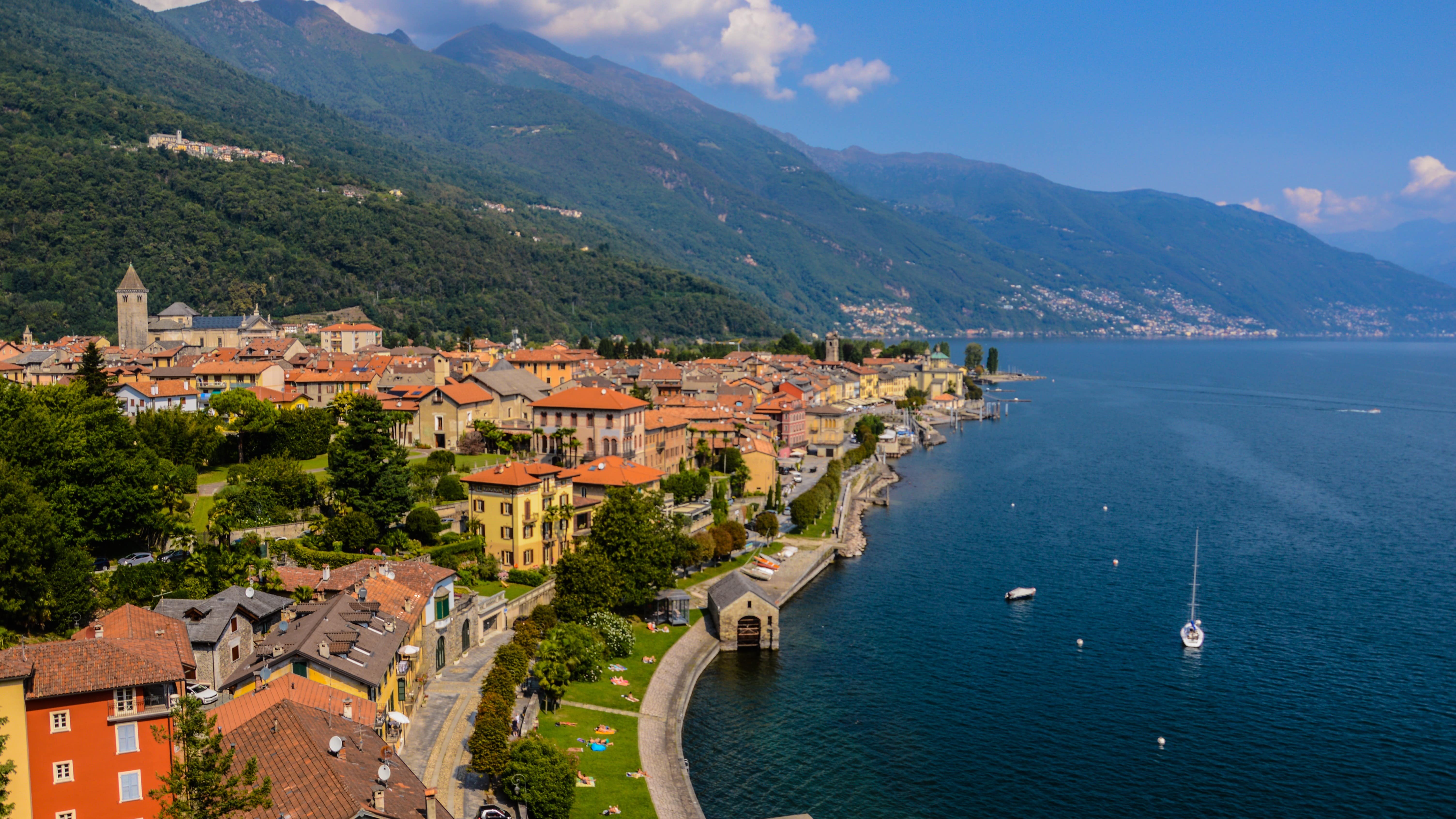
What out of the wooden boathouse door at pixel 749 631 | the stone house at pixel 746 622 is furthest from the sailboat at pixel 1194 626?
the wooden boathouse door at pixel 749 631

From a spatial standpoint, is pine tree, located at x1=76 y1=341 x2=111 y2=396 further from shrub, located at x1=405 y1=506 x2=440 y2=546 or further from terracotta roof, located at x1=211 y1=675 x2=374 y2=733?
terracotta roof, located at x1=211 y1=675 x2=374 y2=733

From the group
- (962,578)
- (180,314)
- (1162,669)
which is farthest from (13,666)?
(180,314)

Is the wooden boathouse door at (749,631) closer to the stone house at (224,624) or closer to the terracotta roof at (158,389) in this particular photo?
the stone house at (224,624)

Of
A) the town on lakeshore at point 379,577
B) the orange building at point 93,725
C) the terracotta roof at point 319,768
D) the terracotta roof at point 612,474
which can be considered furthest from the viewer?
the terracotta roof at point 612,474

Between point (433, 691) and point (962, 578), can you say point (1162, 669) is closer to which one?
point (962, 578)

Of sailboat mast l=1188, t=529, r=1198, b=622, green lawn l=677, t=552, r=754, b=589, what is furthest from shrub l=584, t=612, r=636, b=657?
sailboat mast l=1188, t=529, r=1198, b=622

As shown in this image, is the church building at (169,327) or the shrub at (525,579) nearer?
the shrub at (525,579)

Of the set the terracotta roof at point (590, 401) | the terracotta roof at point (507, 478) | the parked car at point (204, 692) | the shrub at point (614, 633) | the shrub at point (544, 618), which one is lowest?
the shrub at point (614, 633)
